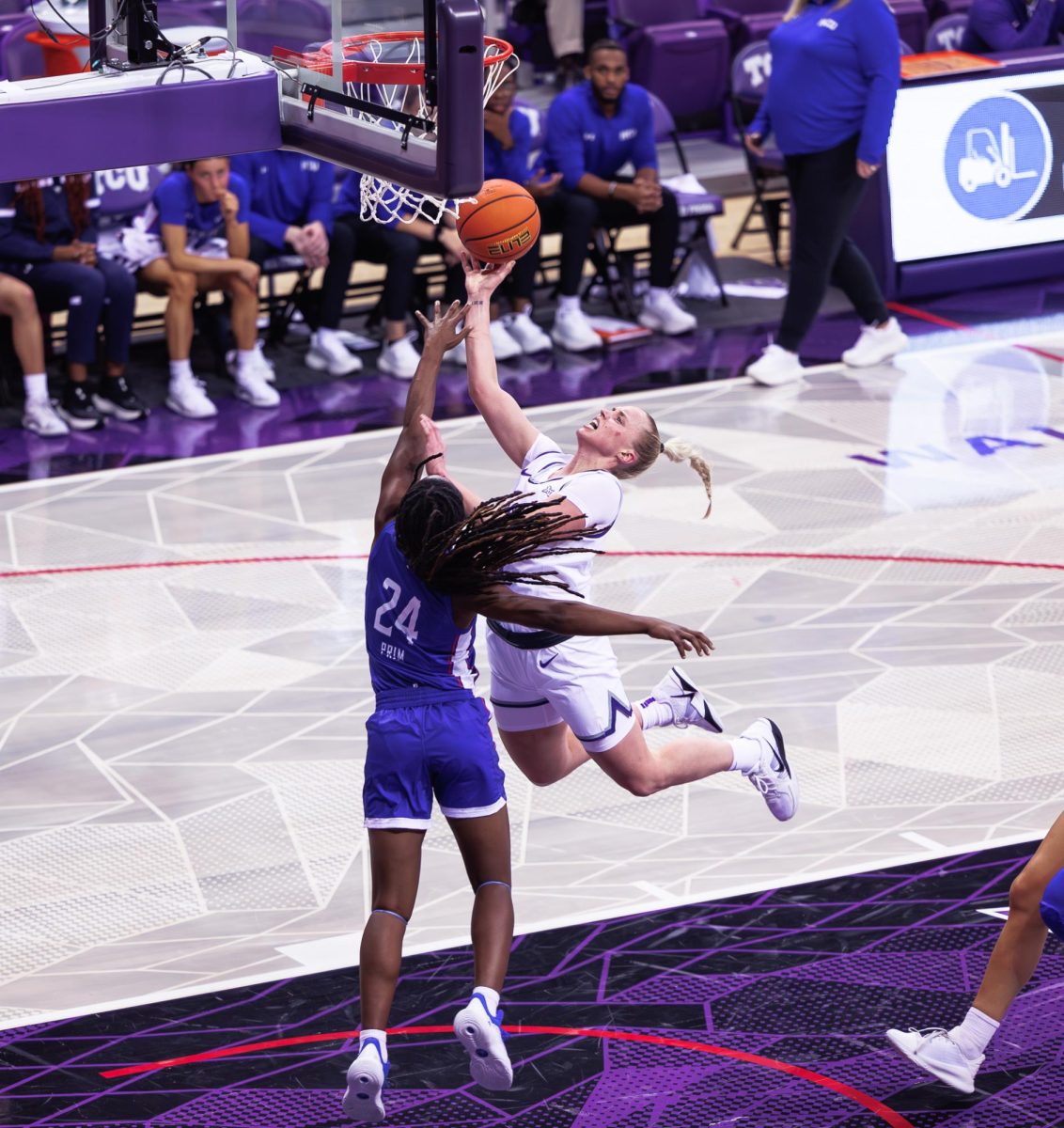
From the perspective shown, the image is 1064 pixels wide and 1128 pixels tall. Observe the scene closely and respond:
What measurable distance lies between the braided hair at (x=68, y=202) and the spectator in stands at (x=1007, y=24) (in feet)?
20.1

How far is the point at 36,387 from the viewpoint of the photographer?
30.9 feet

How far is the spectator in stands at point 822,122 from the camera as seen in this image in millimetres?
9445

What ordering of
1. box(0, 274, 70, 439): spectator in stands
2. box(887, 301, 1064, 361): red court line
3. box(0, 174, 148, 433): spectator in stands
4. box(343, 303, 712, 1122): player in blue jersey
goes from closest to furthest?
box(343, 303, 712, 1122): player in blue jersey, box(0, 274, 70, 439): spectator in stands, box(0, 174, 148, 433): spectator in stands, box(887, 301, 1064, 361): red court line

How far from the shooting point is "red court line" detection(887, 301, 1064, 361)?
10.5 m

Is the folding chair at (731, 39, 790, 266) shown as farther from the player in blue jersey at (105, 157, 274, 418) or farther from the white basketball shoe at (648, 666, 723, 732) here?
the white basketball shoe at (648, 666, 723, 732)

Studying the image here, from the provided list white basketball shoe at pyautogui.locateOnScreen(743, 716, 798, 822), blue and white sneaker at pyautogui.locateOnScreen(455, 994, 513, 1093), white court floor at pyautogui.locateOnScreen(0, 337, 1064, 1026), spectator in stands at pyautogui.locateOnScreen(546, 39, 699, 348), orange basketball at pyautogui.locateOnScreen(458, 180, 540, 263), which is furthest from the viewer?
spectator in stands at pyautogui.locateOnScreen(546, 39, 699, 348)

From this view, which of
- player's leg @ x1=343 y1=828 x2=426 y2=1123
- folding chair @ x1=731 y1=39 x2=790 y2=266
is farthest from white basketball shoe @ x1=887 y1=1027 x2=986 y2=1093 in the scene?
folding chair @ x1=731 y1=39 x2=790 y2=266

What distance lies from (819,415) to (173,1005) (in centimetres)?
556

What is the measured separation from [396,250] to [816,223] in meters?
2.27

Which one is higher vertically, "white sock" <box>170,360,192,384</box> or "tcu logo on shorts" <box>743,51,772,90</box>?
"tcu logo on shorts" <box>743,51,772,90</box>

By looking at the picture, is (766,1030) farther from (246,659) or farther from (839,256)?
(839,256)

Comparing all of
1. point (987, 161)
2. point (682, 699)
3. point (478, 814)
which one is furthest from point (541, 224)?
point (478, 814)

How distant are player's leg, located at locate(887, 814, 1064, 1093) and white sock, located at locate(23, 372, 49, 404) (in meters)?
6.27

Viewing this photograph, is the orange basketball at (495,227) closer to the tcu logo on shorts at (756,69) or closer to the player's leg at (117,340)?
the player's leg at (117,340)
